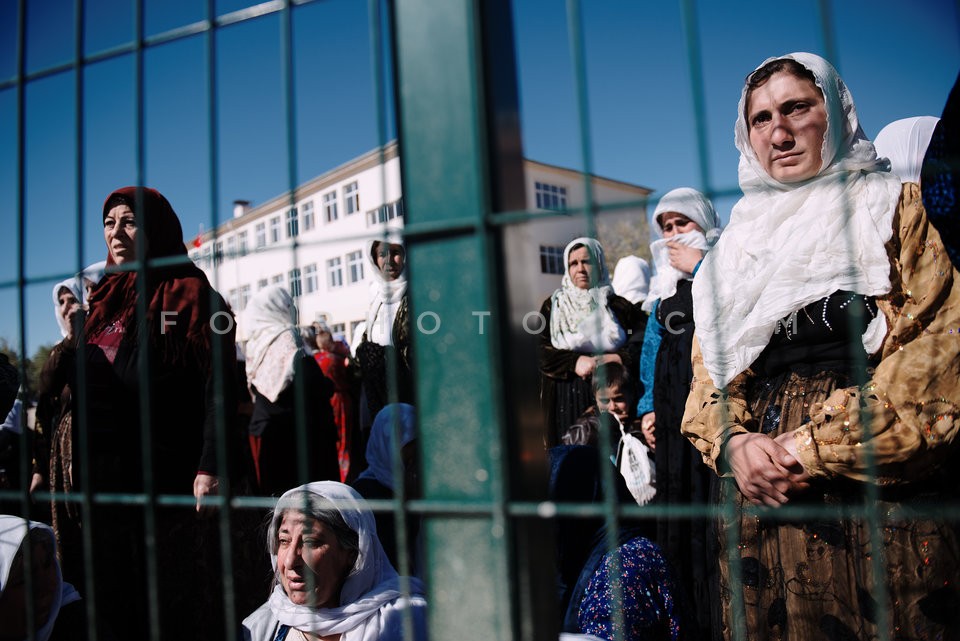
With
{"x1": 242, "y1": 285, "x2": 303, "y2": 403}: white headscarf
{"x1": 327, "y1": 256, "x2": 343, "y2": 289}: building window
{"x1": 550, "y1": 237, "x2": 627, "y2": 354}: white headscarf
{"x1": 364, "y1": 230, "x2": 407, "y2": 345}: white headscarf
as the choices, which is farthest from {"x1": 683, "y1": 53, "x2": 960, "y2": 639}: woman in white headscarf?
{"x1": 327, "y1": 256, "x2": 343, "y2": 289}: building window

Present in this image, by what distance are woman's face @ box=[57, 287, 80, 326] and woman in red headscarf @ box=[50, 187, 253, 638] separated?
0.83 meters

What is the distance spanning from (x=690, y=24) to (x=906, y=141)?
1.78 metres

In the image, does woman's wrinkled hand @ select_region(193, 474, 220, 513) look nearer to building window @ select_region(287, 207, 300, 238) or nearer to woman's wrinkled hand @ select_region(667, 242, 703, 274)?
building window @ select_region(287, 207, 300, 238)

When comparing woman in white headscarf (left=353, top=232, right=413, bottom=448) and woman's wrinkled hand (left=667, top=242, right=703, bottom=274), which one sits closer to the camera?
→ woman's wrinkled hand (left=667, top=242, right=703, bottom=274)

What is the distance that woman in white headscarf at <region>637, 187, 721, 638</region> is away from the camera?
98.2 inches

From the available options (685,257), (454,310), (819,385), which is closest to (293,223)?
(454,310)

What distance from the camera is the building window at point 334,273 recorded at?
2312cm

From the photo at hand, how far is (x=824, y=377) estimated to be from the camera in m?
1.45

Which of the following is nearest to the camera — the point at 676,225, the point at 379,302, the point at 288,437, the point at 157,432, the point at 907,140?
the point at 157,432

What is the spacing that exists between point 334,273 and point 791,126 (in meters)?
22.4

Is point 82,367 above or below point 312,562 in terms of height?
above

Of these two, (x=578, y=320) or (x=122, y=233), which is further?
(x=578, y=320)

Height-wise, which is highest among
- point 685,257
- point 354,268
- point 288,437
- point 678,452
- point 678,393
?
point 354,268

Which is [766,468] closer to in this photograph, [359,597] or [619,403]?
[359,597]
